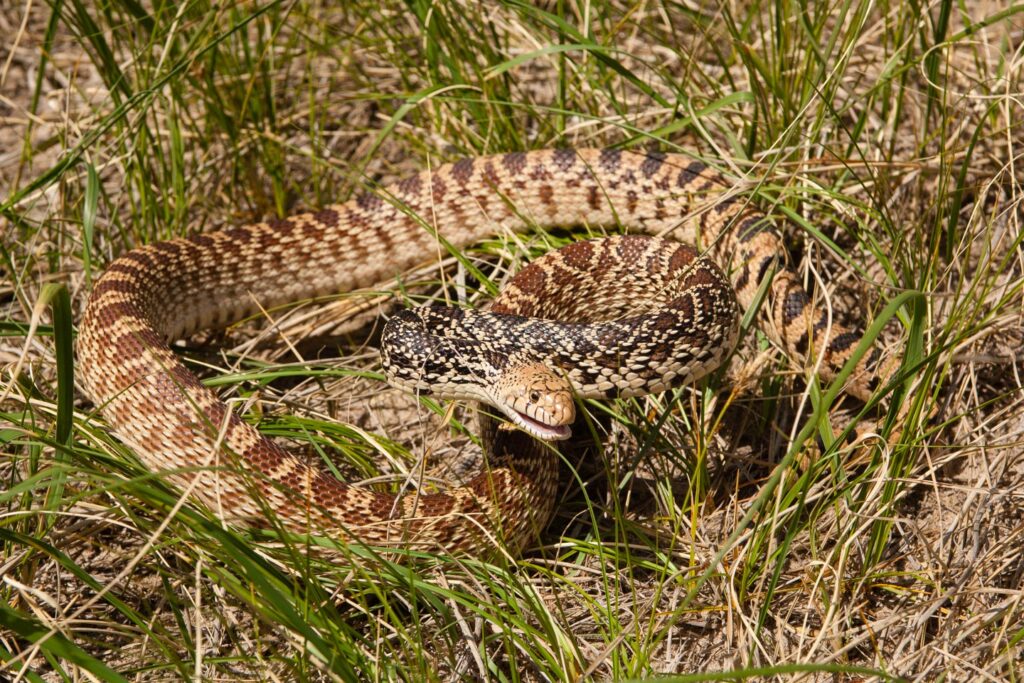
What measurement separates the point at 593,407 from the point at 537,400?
3.09 ft

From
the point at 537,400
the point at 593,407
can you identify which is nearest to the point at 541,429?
the point at 537,400

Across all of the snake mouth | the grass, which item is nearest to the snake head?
the snake mouth

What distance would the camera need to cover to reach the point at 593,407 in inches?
214

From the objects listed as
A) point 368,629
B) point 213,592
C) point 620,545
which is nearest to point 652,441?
point 620,545

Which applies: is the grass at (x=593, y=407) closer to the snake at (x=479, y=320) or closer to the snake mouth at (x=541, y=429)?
the snake at (x=479, y=320)

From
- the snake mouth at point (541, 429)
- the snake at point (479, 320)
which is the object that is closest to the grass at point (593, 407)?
the snake at point (479, 320)

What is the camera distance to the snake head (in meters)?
4.52

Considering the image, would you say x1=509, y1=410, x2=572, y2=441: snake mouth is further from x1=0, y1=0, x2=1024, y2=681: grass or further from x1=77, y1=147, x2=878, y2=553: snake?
x1=0, y1=0, x2=1024, y2=681: grass

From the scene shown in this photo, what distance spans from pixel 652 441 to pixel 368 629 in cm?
158

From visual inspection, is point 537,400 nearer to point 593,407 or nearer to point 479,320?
point 479,320

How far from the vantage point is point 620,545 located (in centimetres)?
476

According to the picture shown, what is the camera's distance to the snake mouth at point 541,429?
4590mm

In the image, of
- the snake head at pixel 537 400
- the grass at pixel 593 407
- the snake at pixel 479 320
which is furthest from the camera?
the snake at pixel 479 320

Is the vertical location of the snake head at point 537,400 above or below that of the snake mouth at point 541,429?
above
